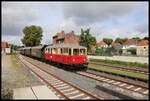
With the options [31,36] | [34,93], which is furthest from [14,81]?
[31,36]

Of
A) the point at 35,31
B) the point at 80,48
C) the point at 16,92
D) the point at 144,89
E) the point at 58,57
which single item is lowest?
the point at 144,89

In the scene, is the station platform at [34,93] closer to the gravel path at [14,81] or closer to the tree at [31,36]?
the gravel path at [14,81]

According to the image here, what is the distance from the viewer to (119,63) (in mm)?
20859

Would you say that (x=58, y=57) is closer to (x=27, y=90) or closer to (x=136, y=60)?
(x=27, y=90)

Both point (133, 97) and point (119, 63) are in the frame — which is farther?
point (119, 63)

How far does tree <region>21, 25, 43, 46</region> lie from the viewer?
52.1 m

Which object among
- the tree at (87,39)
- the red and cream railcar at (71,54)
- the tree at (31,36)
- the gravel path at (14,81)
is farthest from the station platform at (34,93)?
the tree at (31,36)

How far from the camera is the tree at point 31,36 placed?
5214cm

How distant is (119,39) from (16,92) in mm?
124968

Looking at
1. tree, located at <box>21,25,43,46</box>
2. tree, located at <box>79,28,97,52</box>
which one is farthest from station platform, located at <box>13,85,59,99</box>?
tree, located at <box>21,25,43,46</box>

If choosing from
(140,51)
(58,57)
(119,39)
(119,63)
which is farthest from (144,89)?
(119,39)

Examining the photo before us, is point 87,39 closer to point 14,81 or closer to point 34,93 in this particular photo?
point 14,81

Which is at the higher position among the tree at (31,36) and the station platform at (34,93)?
the tree at (31,36)

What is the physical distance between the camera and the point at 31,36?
52.0 m
